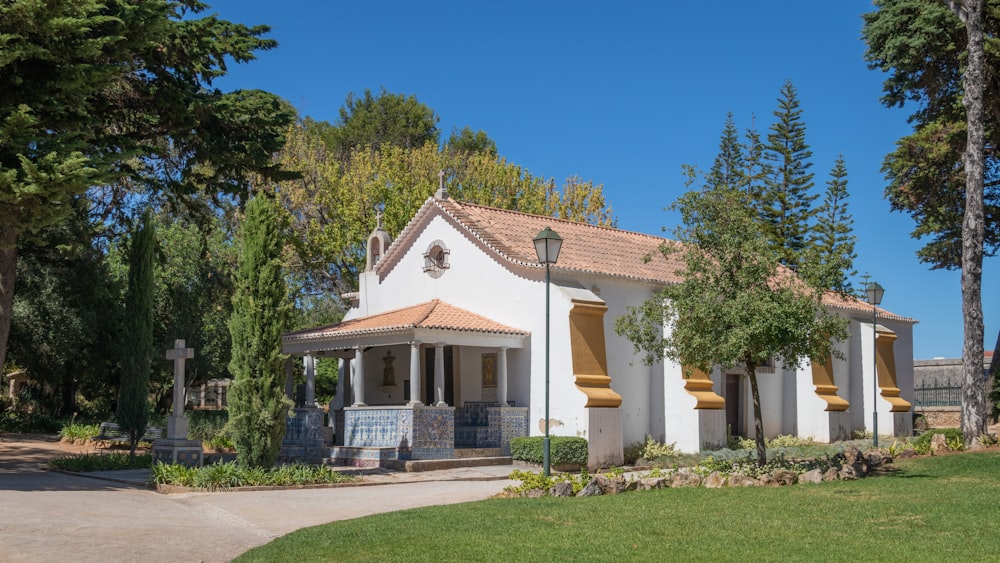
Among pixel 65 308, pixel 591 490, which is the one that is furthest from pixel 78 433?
pixel 591 490

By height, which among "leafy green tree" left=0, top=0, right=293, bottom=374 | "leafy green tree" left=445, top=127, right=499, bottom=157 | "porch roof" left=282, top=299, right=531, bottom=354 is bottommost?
"porch roof" left=282, top=299, right=531, bottom=354

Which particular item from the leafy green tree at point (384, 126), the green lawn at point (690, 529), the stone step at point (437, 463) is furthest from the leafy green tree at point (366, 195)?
the green lawn at point (690, 529)

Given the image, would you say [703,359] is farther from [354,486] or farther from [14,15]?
[14,15]

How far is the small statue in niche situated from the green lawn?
40.5 ft

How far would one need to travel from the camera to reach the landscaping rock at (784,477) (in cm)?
1501

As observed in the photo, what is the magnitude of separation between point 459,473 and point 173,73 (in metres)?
11.0

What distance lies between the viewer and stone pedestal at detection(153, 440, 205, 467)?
18.0 metres

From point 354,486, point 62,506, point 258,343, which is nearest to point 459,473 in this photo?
point 354,486

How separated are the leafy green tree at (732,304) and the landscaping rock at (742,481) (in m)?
1.80

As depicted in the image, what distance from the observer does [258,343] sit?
55.5 ft

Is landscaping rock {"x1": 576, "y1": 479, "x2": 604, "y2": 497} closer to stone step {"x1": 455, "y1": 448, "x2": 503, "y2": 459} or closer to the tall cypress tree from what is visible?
stone step {"x1": 455, "y1": 448, "x2": 503, "y2": 459}

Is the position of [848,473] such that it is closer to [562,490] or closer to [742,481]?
[742,481]

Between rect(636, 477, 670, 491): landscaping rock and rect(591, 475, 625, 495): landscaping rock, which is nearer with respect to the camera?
rect(591, 475, 625, 495): landscaping rock

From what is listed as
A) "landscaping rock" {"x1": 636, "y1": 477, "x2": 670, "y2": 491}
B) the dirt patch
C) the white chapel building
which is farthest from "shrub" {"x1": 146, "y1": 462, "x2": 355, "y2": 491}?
"landscaping rock" {"x1": 636, "y1": 477, "x2": 670, "y2": 491}
